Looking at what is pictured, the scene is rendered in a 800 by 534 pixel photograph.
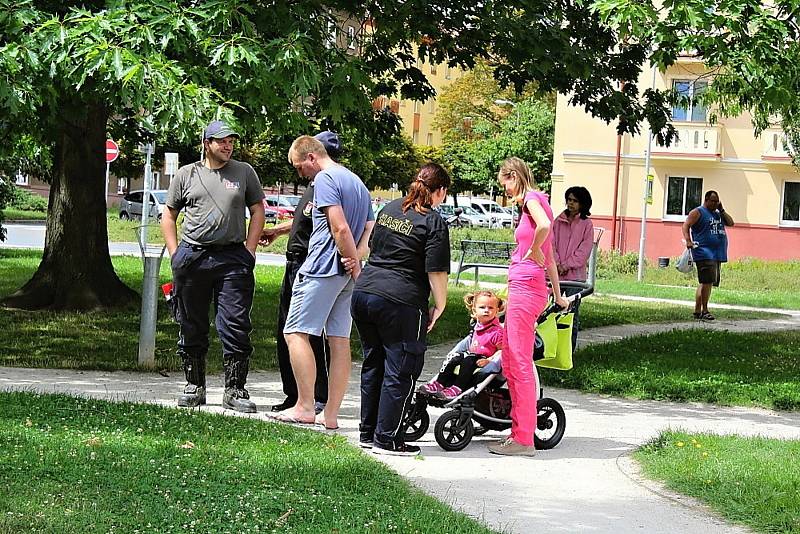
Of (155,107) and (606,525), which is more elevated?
(155,107)

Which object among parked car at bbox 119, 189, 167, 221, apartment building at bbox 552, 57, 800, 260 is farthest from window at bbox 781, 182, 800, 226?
parked car at bbox 119, 189, 167, 221

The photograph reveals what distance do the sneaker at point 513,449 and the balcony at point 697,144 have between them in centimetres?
3535

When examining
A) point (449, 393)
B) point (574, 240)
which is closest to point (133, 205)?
point (574, 240)

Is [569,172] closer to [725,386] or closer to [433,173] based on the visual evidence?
[725,386]

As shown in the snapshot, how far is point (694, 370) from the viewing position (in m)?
12.6

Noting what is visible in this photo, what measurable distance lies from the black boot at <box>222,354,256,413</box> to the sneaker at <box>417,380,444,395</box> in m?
1.39

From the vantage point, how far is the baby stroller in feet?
26.9

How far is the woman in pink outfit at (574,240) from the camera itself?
12.9 m

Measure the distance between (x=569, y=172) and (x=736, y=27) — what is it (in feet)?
104

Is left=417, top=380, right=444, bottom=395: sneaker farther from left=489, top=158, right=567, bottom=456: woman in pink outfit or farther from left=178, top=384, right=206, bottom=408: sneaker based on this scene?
left=178, top=384, right=206, bottom=408: sneaker

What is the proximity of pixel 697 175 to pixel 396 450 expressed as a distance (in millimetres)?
37234

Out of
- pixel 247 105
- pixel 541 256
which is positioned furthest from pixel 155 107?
pixel 541 256

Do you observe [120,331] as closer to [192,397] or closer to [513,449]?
[192,397]

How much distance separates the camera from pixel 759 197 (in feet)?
140
